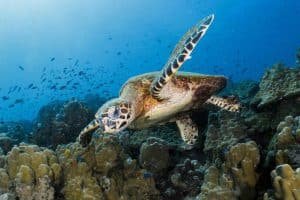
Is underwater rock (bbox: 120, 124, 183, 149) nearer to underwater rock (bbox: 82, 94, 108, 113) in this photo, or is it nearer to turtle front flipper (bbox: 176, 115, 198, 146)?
turtle front flipper (bbox: 176, 115, 198, 146)

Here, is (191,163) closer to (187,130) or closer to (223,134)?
(223,134)

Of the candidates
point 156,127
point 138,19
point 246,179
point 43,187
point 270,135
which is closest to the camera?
point 246,179

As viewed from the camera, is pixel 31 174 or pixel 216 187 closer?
pixel 216 187

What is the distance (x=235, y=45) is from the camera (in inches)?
4680

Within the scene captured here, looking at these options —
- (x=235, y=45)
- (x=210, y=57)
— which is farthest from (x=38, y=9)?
(x=235, y=45)

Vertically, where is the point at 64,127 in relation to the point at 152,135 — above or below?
above

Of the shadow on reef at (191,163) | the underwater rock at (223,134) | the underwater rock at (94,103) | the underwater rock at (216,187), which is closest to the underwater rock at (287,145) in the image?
the shadow on reef at (191,163)

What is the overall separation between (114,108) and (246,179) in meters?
1.89

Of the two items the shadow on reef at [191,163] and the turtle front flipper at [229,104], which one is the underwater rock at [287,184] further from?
the turtle front flipper at [229,104]

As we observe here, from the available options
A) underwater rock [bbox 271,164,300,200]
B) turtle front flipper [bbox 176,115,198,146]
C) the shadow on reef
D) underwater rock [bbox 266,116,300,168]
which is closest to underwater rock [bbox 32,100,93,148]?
the shadow on reef

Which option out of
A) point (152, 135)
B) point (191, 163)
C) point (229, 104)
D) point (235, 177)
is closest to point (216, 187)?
point (235, 177)

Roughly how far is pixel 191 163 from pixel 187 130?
1090 mm

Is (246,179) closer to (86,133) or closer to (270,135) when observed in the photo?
(270,135)

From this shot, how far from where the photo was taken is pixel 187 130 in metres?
5.81
